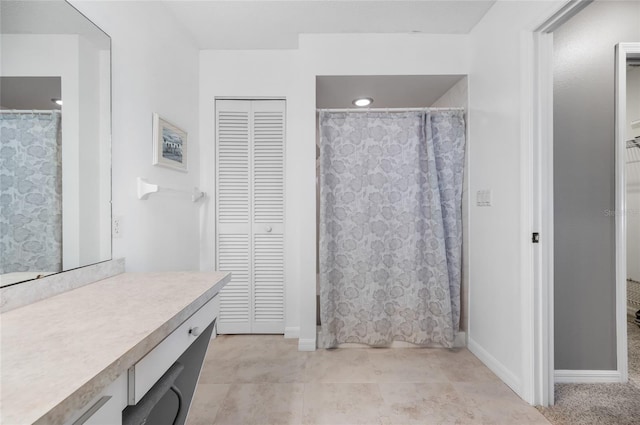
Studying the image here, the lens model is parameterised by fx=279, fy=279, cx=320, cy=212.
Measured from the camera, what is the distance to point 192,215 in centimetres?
226

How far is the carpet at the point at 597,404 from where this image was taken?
1433 millimetres

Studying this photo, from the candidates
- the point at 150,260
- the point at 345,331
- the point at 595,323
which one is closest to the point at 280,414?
the point at 345,331

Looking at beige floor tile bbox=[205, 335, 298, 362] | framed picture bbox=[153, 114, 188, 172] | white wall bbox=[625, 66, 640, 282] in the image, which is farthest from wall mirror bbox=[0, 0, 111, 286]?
white wall bbox=[625, 66, 640, 282]

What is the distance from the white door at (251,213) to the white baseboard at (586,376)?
1.97m

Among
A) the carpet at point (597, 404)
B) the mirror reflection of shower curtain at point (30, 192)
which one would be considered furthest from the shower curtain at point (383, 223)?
the mirror reflection of shower curtain at point (30, 192)

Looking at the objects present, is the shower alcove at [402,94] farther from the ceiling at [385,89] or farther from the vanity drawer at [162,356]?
the vanity drawer at [162,356]

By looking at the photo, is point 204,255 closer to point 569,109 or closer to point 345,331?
point 345,331

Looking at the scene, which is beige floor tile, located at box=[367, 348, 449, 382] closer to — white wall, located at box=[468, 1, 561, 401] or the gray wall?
white wall, located at box=[468, 1, 561, 401]

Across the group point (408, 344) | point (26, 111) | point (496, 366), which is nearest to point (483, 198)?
point (496, 366)

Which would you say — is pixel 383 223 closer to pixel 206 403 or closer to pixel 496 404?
pixel 496 404

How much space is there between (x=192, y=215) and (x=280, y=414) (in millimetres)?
1539

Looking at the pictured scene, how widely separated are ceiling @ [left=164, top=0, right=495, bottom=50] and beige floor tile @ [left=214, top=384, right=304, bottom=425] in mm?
2475

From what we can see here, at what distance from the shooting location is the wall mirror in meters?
0.93

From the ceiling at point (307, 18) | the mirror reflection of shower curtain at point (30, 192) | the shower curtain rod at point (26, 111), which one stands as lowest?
the mirror reflection of shower curtain at point (30, 192)
